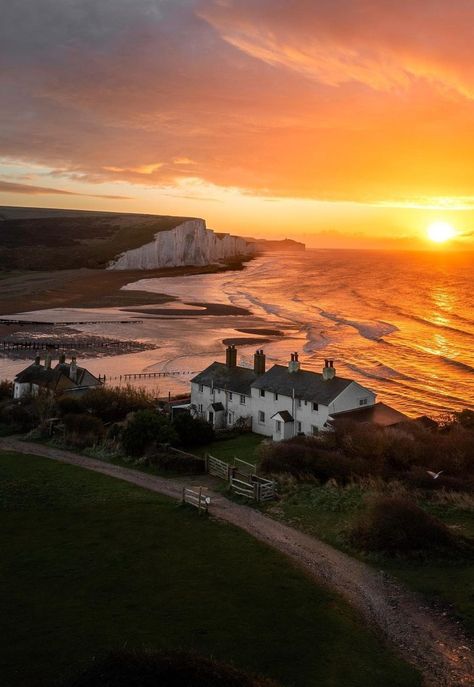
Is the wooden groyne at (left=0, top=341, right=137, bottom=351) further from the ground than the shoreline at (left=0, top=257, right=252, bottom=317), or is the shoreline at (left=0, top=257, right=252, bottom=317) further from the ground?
the shoreline at (left=0, top=257, right=252, bottom=317)

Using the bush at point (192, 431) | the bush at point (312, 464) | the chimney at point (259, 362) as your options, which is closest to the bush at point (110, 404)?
the bush at point (192, 431)

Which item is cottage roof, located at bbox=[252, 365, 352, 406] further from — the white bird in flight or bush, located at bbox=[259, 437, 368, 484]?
the white bird in flight

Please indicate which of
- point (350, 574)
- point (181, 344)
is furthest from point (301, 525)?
point (181, 344)

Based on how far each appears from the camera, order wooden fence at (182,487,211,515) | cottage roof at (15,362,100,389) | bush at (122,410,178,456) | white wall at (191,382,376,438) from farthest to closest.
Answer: cottage roof at (15,362,100,389)
white wall at (191,382,376,438)
bush at (122,410,178,456)
wooden fence at (182,487,211,515)

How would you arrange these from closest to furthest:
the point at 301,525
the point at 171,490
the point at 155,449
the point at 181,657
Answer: the point at 181,657
the point at 301,525
the point at 171,490
the point at 155,449

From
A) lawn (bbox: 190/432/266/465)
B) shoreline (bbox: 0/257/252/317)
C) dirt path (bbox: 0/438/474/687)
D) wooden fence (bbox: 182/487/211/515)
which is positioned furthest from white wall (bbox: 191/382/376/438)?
shoreline (bbox: 0/257/252/317)

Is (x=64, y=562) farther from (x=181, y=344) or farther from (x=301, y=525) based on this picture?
(x=181, y=344)

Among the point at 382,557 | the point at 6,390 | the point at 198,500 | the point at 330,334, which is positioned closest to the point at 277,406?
the point at 198,500
